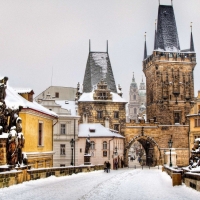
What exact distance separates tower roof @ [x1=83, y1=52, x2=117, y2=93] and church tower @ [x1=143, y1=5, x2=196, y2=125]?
7.57 metres

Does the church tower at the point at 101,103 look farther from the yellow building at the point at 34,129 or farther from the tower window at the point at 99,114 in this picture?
the yellow building at the point at 34,129

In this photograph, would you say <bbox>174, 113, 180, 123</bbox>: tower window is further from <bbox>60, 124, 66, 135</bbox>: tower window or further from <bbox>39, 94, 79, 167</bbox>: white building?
<bbox>60, 124, 66, 135</bbox>: tower window

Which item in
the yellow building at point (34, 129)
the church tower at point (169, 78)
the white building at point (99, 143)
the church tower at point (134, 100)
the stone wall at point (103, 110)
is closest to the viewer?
the yellow building at point (34, 129)

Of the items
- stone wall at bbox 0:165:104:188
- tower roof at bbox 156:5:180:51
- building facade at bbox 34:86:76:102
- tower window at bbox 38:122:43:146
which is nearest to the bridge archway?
building facade at bbox 34:86:76:102

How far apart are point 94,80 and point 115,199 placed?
171 ft

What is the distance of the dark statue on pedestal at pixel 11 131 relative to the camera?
16.7 m

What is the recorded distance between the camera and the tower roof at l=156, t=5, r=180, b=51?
7038cm

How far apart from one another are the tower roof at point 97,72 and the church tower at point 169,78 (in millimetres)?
7566

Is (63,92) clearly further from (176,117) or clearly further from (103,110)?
(176,117)

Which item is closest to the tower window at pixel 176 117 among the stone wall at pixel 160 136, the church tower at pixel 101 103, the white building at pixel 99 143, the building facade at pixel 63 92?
the stone wall at pixel 160 136

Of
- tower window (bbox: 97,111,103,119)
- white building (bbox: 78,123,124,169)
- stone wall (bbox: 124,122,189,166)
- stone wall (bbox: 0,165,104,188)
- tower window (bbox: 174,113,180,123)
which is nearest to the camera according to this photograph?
stone wall (bbox: 0,165,104,188)

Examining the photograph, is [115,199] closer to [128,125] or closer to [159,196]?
[159,196]

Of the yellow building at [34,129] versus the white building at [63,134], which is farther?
the white building at [63,134]

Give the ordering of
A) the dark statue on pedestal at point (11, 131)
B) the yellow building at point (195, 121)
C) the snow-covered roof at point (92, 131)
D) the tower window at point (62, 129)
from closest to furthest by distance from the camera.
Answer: the dark statue on pedestal at point (11, 131) → the tower window at point (62, 129) → the snow-covered roof at point (92, 131) → the yellow building at point (195, 121)
